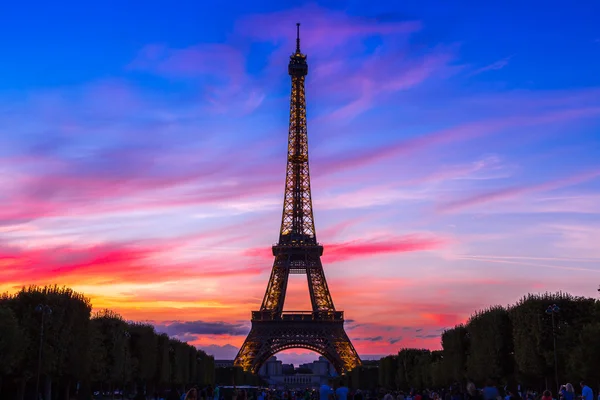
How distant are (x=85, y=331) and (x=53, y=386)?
14.8 meters

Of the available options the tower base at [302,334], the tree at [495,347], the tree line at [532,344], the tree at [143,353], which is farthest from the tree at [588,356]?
the tower base at [302,334]

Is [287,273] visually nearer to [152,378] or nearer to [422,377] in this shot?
[422,377]

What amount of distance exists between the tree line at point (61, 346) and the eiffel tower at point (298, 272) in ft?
116

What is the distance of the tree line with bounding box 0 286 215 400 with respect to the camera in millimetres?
54562

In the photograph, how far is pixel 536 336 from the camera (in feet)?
207

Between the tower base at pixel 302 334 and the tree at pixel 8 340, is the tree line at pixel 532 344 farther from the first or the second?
the tower base at pixel 302 334

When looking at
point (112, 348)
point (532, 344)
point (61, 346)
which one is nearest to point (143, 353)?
point (112, 348)

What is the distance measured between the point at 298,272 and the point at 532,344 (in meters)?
66.2

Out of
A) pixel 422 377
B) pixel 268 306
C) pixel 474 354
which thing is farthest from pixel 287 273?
pixel 474 354

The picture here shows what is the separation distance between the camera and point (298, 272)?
127m

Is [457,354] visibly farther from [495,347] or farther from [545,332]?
[545,332]

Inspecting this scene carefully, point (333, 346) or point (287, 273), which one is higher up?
point (287, 273)

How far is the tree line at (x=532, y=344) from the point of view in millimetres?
55953

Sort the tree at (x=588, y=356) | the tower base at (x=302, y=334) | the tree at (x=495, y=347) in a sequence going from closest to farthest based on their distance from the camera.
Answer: the tree at (x=588, y=356)
the tree at (x=495, y=347)
the tower base at (x=302, y=334)
